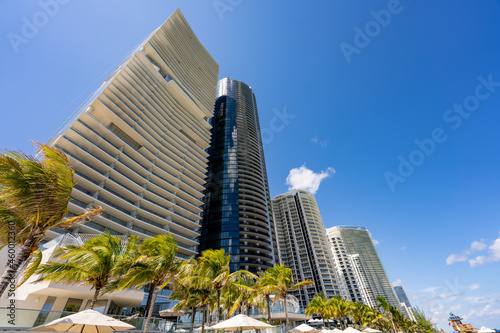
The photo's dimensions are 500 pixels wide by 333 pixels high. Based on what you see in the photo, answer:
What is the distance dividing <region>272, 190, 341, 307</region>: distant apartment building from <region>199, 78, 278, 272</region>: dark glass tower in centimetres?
2601

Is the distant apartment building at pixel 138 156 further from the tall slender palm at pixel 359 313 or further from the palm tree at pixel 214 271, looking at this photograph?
the tall slender palm at pixel 359 313

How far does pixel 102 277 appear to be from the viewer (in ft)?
36.9

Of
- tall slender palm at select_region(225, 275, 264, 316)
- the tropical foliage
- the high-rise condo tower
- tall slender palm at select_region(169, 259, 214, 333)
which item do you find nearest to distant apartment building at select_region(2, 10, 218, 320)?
the high-rise condo tower

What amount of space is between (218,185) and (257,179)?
15187 millimetres

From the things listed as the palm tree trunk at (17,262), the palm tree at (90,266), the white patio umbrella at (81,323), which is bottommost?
the white patio umbrella at (81,323)

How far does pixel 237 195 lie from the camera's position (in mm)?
73500

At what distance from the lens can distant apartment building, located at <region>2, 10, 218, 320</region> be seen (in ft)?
111

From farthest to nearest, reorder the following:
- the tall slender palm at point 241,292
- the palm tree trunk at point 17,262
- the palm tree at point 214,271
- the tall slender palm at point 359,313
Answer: the tall slender palm at point 359,313 < the tall slender palm at point 241,292 < the palm tree at point 214,271 < the palm tree trunk at point 17,262

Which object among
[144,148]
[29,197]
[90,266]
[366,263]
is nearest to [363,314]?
[90,266]

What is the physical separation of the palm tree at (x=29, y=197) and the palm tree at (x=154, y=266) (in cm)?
585

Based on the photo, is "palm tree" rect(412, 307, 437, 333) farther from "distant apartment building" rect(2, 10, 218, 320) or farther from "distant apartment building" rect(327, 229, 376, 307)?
"distant apartment building" rect(2, 10, 218, 320)

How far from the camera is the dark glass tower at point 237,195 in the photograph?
213 feet

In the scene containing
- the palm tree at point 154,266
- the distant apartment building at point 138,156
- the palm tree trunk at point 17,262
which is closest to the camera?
the palm tree trunk at point 17,262

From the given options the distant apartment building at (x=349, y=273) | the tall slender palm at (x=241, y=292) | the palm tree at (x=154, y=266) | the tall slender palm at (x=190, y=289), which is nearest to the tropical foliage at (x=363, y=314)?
the tall slender palm at (x=241, y=292)
